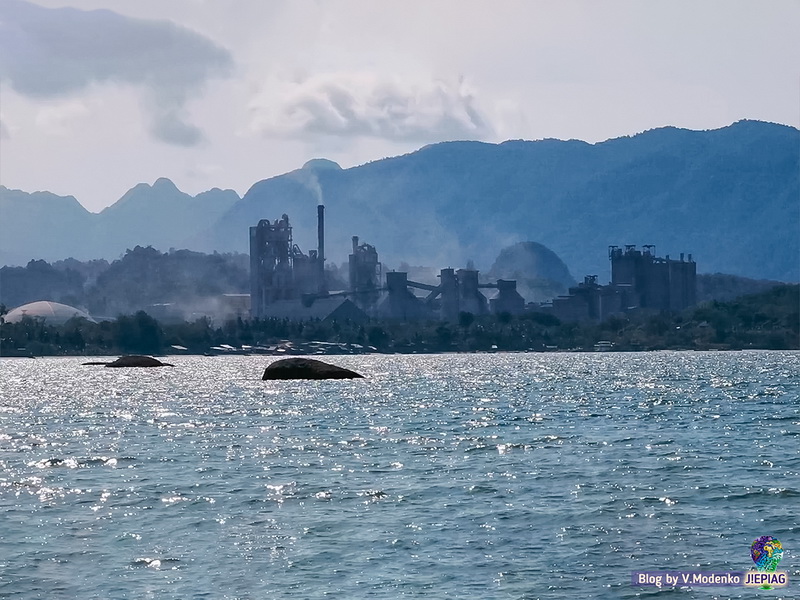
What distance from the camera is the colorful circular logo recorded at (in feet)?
109

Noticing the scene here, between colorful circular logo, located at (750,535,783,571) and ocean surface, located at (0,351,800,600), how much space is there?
379 millimetres

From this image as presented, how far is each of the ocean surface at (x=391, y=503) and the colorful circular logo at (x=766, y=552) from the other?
0.38 m

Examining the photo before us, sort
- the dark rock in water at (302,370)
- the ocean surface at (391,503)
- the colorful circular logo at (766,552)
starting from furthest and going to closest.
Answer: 1. the dark rock in water at (302,370)
2. the colorful circular logo at (766,552)
3. the ocean surface at (391,503)

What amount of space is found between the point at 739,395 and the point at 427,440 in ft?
186

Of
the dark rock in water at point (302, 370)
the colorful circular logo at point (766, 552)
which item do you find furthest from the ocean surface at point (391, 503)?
the dark rock in water at point (302, 370)

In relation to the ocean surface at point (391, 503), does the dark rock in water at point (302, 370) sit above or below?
above

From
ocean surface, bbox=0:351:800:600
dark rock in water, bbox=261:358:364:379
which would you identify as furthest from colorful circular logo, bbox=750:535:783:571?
dark rock in water, bbox=261:358:364:379

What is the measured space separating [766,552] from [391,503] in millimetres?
14445

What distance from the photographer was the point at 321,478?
52.4 m

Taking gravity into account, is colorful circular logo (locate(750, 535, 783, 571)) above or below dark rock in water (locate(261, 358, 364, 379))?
below

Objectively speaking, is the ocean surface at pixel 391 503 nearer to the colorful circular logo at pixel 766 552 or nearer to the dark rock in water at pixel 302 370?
the colorful circular logo at pixel 766 552

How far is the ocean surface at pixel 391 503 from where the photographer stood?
32.9 metres

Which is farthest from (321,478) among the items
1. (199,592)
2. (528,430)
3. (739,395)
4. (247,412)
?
(739,395)

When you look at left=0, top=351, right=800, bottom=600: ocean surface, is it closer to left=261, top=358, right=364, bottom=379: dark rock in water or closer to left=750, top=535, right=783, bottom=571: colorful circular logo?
left=750, top=535, right=783, bottom=571: colorful circular logo
